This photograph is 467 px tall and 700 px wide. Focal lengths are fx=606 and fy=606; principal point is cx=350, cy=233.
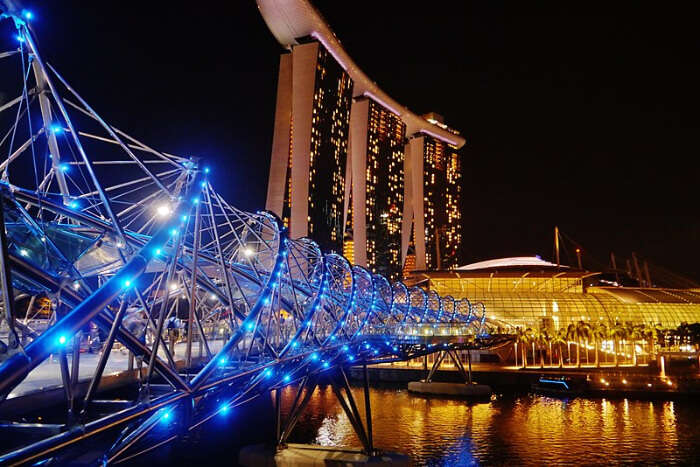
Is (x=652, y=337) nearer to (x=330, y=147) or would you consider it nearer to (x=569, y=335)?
(x=569, y=335)

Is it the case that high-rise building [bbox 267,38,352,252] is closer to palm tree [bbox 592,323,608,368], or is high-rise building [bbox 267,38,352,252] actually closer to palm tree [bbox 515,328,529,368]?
palm tree [bbox 515,328,529,368]

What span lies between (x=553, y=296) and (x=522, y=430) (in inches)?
2476

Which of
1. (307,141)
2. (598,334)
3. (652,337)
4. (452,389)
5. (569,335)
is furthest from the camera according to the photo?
(307,141)

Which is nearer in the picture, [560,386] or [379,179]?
[560,386]

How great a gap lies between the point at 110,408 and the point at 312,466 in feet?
52.1

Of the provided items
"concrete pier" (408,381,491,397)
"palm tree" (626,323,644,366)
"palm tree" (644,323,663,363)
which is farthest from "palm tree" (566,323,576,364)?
"concrete pier" (408,381,491,397)

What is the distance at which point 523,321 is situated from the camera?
9281 centimetres

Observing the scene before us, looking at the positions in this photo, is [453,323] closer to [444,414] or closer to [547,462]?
[444,414]

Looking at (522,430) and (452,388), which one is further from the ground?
(452,388)

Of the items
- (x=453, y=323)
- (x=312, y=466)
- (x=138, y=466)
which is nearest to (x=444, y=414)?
(x=453, y=323)

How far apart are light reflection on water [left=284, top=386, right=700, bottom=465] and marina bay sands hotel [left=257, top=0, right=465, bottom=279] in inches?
2421

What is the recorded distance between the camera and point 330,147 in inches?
4737

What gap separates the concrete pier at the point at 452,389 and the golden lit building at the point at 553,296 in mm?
32781

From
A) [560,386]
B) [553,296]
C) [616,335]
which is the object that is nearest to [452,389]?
[560,386]
